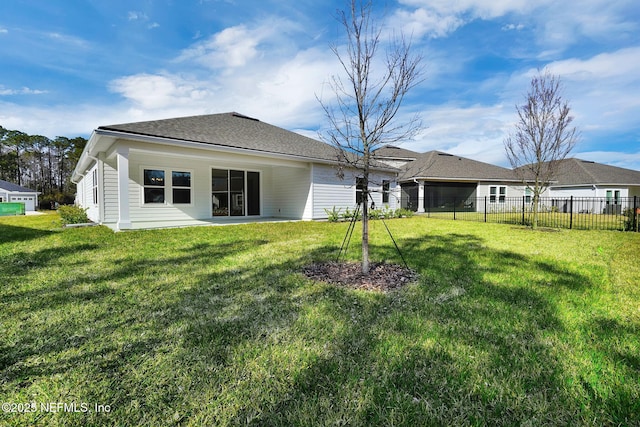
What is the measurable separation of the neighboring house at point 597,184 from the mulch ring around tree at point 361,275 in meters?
24.0

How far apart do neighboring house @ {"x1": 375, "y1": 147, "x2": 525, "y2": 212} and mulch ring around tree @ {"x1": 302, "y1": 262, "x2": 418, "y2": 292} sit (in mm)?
16700

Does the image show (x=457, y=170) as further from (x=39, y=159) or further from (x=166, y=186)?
(x=39, y=159)

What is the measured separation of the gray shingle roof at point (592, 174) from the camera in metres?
23.2

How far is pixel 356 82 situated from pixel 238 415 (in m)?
4.17

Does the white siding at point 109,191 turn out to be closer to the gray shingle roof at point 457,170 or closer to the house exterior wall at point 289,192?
the house exterior wall at point 289,192

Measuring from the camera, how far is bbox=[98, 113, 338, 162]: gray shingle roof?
953 cm

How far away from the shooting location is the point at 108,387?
1.77 metres

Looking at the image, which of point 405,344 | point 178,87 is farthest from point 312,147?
point 405,344

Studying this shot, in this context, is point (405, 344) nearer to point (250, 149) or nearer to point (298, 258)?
point (298, 258)

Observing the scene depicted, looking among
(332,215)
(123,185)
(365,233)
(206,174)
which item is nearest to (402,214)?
(332,215)

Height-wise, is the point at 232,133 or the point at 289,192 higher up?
the point at 232,133

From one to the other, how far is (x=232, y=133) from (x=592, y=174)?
2931 cm

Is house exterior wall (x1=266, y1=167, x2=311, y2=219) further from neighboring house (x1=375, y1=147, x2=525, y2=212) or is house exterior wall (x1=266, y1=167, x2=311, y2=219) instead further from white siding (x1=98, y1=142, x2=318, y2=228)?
neighboring house (x1=375, y1=147, x2=525, y2=212)

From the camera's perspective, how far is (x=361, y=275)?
4.21 meters
